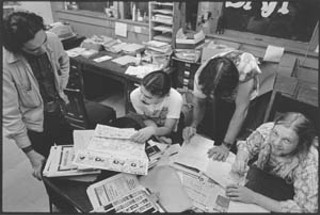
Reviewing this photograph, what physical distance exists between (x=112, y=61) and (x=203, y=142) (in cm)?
181

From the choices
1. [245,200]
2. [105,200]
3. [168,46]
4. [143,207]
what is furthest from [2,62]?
[168,46]

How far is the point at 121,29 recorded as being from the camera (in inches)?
115

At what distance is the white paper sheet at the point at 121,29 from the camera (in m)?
2.90

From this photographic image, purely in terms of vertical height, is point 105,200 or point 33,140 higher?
point 105,200

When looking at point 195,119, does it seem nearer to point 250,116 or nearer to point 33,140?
point 250,116

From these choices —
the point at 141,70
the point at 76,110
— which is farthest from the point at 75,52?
the point at 76,110

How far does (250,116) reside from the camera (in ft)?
6.85

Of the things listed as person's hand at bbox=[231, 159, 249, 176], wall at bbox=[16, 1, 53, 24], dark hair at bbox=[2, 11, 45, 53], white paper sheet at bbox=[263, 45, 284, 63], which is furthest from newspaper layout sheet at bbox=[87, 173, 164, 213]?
wall at bbox=[16, 1, 53, 24]

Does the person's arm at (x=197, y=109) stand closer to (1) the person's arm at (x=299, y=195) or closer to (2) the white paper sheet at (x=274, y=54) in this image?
(1) the person's arm at (x=299, y=195)

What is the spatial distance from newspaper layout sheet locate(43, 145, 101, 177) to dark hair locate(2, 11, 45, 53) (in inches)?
→ 21.8

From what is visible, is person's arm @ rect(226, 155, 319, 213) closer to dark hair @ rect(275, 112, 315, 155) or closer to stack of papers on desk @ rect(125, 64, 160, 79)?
dark hair @ rect(275, 112, 315, 155)

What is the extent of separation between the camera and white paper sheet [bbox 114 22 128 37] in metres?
2.90

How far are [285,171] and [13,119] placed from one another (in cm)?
128

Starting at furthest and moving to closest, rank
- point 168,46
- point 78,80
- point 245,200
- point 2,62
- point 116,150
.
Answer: point 78,80
point 168,46
point 2,62
point 116,150
point 245,200
